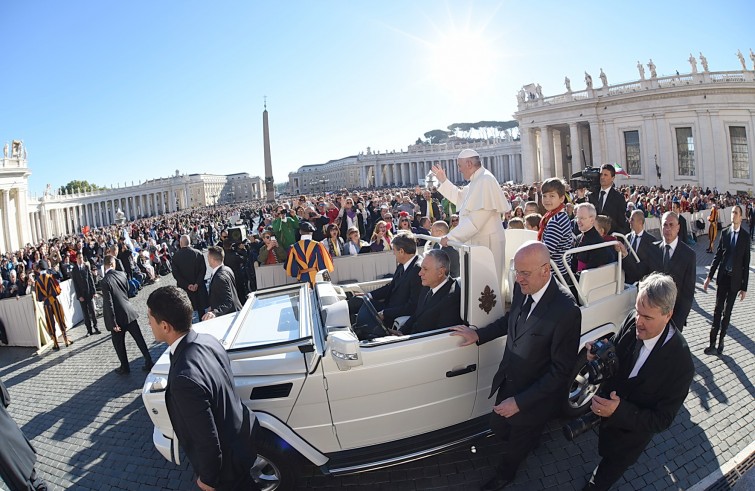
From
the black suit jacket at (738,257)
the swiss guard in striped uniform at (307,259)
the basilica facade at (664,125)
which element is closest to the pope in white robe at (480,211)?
the swiss guard in striped uniform at (307,259)

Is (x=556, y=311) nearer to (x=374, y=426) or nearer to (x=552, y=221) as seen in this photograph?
(x=374, y=426)

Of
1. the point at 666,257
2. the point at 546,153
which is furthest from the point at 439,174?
the point at 546,153

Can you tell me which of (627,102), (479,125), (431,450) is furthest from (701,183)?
(479,125)

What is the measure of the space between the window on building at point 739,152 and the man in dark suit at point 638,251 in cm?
3705

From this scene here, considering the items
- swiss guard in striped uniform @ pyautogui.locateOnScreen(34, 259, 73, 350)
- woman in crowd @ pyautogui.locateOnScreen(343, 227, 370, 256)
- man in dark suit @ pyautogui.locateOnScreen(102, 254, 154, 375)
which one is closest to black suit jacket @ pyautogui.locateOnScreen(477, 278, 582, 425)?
woman in crowd @ pyautogui.locateOnScreen(343, 227, 370, 256)

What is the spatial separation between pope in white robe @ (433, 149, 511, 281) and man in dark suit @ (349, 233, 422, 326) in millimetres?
700

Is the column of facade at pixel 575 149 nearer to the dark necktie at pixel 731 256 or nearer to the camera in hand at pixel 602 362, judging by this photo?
the dark necktie at pixel 731 256

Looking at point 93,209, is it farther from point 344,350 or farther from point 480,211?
point 344,350

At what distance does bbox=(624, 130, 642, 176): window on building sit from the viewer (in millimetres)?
39906

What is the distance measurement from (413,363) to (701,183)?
1640 inches

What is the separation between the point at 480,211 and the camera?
5.35 metres

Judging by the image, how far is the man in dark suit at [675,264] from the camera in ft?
19.5

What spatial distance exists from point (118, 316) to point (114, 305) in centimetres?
22

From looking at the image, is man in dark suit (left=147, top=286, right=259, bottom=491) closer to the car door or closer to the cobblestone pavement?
the car door
